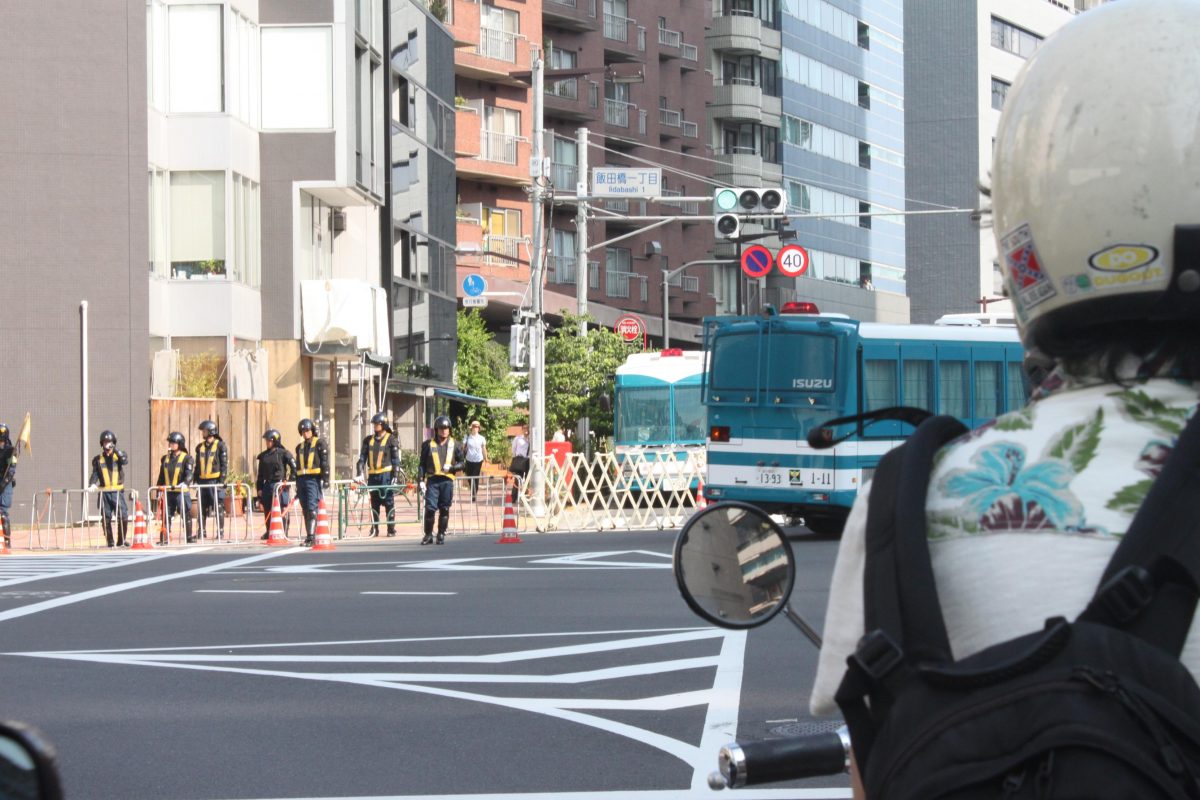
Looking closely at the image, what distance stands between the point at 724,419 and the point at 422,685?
1560 cm

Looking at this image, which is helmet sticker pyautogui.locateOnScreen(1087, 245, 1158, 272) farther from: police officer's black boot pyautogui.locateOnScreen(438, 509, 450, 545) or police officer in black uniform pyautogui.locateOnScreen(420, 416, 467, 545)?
police officer's black boot pyautogui.locateOnScreen(438, 509, 450, 545)

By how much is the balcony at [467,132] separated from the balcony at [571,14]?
26.1ft

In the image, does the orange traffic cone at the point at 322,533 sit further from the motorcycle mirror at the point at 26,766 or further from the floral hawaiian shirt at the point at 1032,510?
the motorcycle mirror at the point at 26,766

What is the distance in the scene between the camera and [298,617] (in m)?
14.7

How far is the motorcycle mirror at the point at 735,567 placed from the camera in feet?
9.12

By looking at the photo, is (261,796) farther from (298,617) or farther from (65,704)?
(298,617)

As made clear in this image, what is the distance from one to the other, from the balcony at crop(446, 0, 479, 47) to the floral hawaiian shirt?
5796 cm

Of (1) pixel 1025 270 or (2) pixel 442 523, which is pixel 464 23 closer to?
(2) pixel 442 523

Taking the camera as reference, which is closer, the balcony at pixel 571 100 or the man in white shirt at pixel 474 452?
the man in white shirt at pixel 474 452

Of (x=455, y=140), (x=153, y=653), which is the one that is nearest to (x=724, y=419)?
(x=153, y=653)

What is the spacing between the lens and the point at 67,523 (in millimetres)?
30000

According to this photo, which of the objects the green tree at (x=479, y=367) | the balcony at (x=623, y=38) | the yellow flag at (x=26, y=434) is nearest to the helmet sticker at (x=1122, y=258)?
the yellow flag at (x=26, y=434)

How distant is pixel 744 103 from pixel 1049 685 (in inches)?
3004

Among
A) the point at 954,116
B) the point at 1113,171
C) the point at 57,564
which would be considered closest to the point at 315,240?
the point at 57,564
